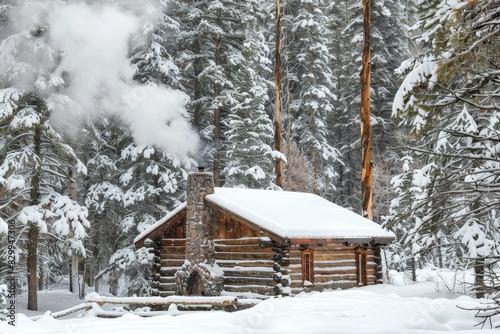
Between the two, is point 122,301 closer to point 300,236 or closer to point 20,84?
point 300,236

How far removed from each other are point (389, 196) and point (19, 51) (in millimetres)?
25060

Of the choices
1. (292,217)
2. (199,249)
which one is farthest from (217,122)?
(292,217)

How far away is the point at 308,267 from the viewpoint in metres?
17.5

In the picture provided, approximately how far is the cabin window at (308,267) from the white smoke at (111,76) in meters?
9.25

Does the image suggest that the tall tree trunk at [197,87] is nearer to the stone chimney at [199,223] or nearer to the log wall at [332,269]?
the stone chimney at [199,223]

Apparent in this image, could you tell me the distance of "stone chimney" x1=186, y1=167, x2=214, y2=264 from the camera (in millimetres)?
17312

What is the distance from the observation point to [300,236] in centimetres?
1543

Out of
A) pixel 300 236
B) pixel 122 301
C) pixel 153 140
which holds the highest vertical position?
pixel 153 140

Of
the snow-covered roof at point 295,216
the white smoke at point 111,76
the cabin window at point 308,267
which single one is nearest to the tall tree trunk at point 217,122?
the white smoke at point 111,76

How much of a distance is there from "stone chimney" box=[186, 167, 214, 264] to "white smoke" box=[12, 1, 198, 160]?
20.5 ft

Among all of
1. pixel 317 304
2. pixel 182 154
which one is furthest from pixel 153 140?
pixel 317 304

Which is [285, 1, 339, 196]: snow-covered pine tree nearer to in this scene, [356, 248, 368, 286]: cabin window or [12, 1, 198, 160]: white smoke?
[12, 1, 198, 160]: white smoke

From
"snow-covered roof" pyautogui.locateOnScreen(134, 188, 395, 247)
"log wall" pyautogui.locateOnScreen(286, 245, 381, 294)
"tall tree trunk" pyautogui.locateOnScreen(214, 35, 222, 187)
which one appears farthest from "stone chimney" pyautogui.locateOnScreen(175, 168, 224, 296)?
"tall tree trunk" pyautogui.locateOnScreen(214, 35, 222, 187)

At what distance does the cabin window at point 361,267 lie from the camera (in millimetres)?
19078
